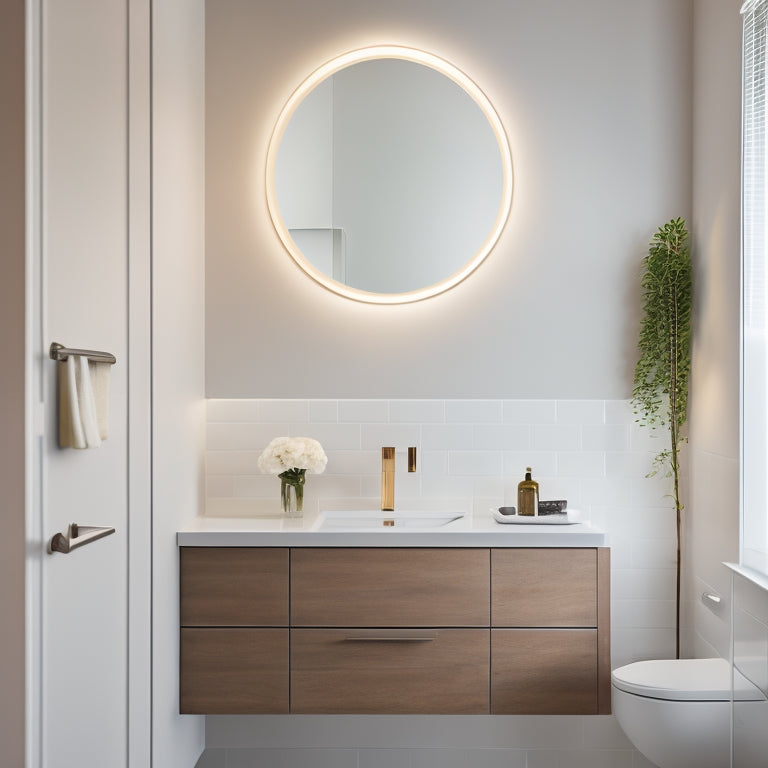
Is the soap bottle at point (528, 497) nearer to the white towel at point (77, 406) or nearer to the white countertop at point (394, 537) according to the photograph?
the white countertop at point (394, 537)

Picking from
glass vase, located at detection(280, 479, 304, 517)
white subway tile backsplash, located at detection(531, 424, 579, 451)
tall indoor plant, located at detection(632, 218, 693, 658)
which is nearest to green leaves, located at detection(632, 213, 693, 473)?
tall indoor plant, located at detection(632, 218, 693, 658)

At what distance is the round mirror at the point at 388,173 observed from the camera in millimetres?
2736

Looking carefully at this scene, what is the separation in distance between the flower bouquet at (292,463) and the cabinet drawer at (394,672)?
48cm

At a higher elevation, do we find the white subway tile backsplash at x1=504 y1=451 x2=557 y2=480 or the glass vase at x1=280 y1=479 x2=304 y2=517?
the white subway tile backsplash at x1=504 y1=451 x2=557 y2=480

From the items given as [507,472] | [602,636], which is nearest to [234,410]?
[507,472]

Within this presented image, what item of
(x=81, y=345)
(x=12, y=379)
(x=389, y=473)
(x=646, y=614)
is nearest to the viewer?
(x=12, y=379)

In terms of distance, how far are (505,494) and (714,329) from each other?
877 mm

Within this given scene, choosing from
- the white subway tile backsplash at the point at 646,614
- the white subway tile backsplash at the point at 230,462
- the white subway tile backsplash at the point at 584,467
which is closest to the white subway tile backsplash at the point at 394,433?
the white subway tile backsplash at the point at 230,462

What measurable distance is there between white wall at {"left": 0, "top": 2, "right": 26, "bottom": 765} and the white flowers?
1.12 meters

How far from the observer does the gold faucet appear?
8.55ft

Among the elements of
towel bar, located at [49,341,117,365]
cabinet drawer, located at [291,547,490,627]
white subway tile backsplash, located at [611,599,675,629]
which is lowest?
Result: white subway tile backsplash, located at [611,599,675,629]

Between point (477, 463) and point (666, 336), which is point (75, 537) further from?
point (666, 336)

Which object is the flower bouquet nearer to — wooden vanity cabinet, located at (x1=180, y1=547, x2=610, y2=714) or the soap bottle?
wooden vanity cabinet, located at (x1=180, y1=547, x2=610, y2=714)

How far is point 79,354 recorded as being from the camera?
1622 millimetres
